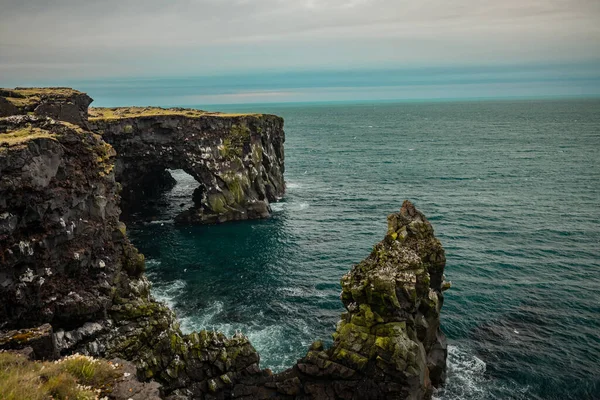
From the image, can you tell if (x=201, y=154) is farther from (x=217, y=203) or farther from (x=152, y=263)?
(x=152, y=263)

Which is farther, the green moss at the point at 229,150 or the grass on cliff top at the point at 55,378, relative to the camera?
the green moss at the point at 229,150

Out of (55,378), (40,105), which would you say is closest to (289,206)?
(40,105)

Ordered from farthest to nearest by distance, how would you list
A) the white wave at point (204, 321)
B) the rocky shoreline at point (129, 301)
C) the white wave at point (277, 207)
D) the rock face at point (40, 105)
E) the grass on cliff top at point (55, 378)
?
the white wave at point (277, 207), the white wave at point (204, 321), the rock face at point (40, 105), the rocky shoreline at point (129, 301), the grass on cliff top at point (55, 378)

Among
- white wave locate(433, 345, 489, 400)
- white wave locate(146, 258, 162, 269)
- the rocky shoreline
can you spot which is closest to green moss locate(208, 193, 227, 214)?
white wave locate(146, 258, 162, 269)

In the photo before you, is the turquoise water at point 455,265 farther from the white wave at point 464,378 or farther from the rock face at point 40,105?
the rock face at point 40,105

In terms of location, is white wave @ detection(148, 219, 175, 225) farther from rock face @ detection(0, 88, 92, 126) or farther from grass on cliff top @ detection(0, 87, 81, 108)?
rock face @ detection(0, 88, 92, 126)

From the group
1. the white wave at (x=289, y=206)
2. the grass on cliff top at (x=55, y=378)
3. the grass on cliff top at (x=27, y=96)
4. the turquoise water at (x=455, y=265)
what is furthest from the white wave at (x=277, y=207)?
the grass on cliff top at (x=55, y=378)
